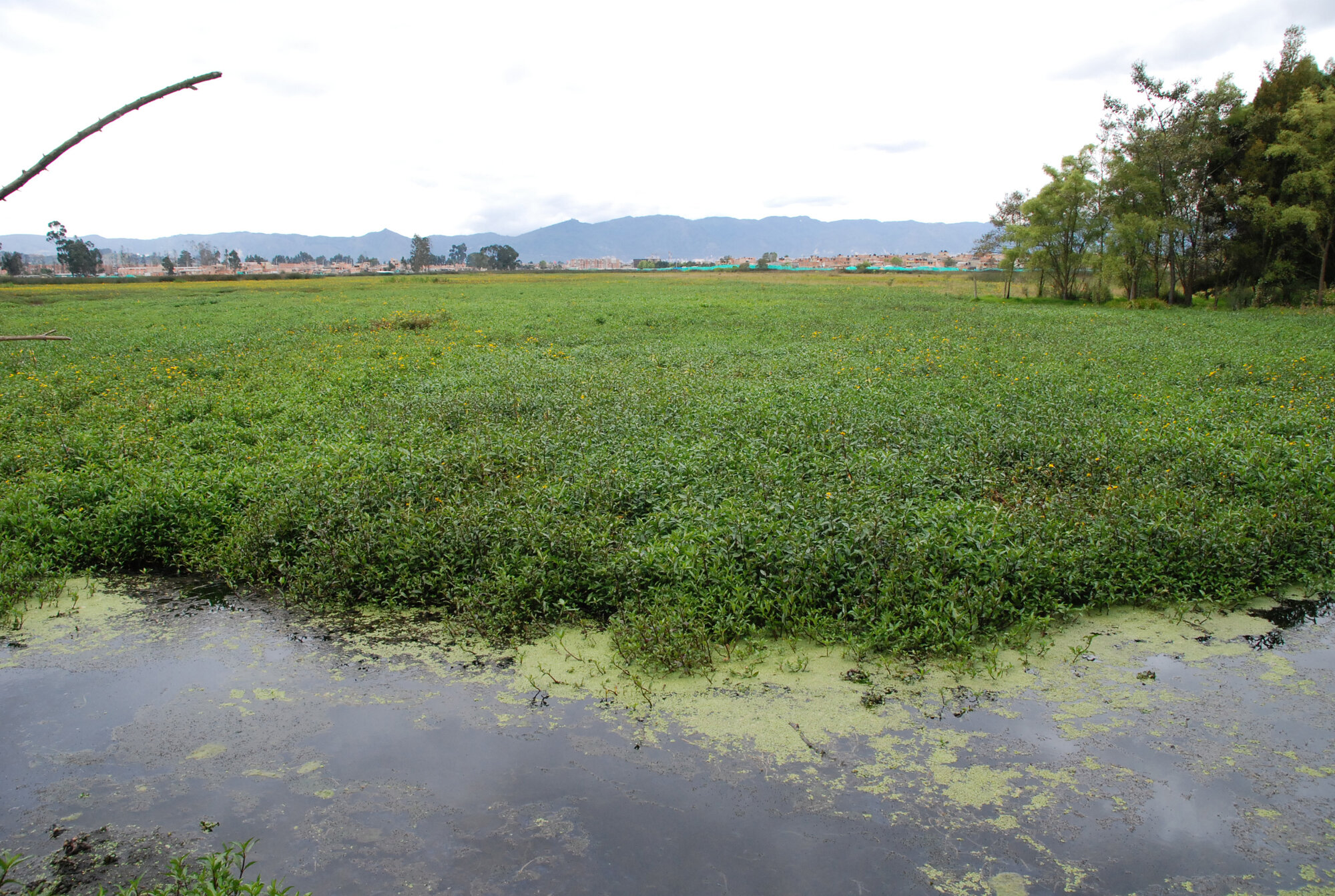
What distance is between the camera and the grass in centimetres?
610

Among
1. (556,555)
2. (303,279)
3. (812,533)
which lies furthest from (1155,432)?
(303,279)

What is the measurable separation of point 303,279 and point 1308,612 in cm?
8425

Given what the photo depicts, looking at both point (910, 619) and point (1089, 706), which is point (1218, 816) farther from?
point (910, 619)

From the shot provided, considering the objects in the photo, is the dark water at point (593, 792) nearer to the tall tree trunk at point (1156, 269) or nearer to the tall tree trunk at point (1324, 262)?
the tall tree trunk at point (1324, 262)

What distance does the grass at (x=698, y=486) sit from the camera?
6098 mm

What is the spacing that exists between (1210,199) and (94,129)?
47519mm

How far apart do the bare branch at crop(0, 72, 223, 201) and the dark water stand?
3227 mm

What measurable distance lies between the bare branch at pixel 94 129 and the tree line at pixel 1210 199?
134ft

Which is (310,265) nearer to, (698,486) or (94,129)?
(698,486)

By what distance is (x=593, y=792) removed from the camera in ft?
13.7

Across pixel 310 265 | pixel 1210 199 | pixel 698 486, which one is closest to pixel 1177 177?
pixel 1210 199

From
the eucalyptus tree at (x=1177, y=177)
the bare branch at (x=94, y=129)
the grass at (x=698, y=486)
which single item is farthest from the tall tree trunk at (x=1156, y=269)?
the bare branch at (x=94, y=129)

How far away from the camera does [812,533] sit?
6500 millimetres

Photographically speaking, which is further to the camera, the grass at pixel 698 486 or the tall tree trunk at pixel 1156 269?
the tall tree trunk at pixel 1156 269
